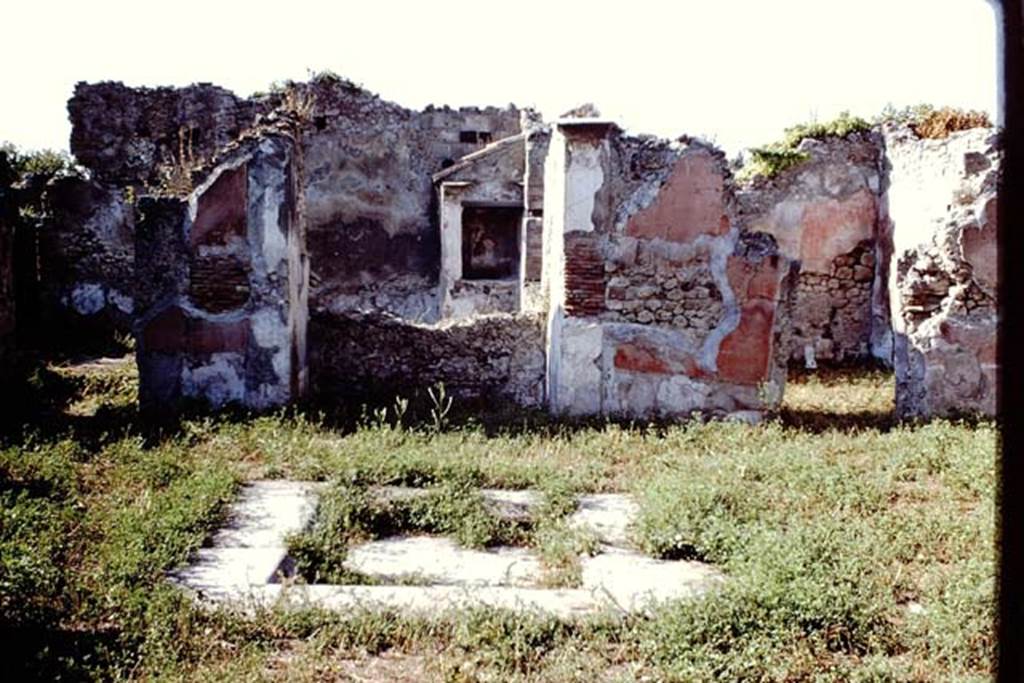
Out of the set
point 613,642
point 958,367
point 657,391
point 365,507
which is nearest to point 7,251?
point 365,507

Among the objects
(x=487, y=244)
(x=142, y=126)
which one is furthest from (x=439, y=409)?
(x=142, y=126)

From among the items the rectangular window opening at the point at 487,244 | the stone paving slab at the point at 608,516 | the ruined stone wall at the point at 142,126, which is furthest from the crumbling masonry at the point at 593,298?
the ruined stone wall at the point at 142,126

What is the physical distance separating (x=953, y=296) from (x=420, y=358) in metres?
4.96

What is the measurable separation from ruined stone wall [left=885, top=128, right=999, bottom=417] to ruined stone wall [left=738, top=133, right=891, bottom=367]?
10.4ft

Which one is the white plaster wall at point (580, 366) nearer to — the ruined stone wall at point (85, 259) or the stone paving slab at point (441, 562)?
the stone paving slab at point (441, 562)

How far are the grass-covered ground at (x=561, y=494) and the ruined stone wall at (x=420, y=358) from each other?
102 cm

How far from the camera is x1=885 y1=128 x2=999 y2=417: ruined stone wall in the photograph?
792 cm

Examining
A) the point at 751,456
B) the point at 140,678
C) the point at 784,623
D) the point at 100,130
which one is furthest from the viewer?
the point at 100,130

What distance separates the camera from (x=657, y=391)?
7.98m

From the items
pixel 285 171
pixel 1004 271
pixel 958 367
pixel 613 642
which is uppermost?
pixel 285 171

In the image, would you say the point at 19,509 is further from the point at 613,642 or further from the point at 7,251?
the point at 7,251

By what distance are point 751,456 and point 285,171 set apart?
15.1ft

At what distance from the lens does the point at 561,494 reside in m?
5.55

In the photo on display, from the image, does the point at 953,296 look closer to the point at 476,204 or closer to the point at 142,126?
the point at 476,204
